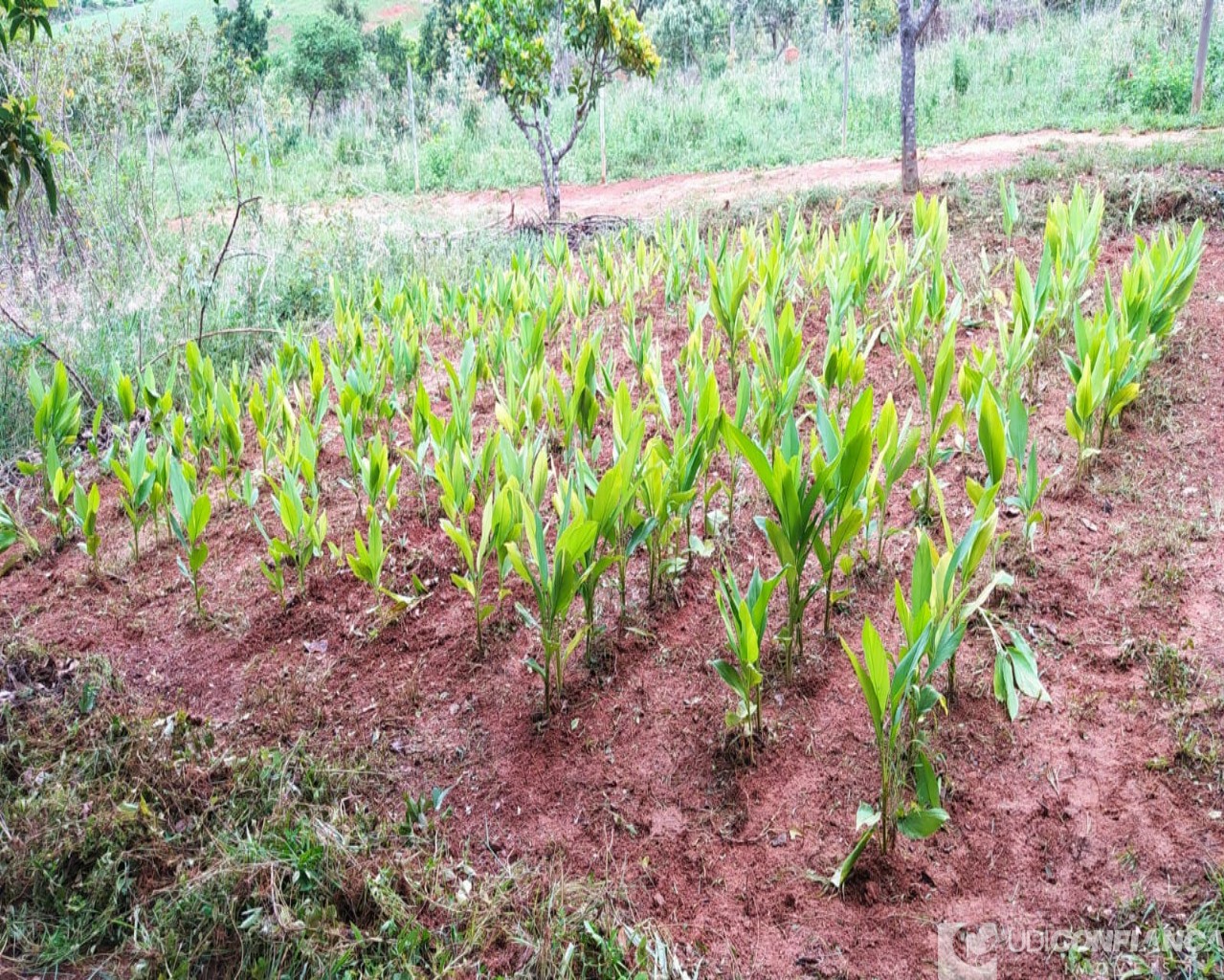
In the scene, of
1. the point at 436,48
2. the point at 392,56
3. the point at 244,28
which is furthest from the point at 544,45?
the point at 392,56

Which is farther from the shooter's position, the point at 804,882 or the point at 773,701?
the point at 773,701

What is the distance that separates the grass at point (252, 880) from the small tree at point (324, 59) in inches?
780

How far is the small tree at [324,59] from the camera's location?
63.9ft

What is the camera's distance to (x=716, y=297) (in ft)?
11.4

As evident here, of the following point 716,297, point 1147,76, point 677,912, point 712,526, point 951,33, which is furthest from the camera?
point 951,33

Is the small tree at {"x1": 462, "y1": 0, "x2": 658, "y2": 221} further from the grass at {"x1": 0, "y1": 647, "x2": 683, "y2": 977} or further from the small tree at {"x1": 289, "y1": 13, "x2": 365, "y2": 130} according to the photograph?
the small tree at {"x1": 289, "y1": 13, "x2": 365, "y2": 130}

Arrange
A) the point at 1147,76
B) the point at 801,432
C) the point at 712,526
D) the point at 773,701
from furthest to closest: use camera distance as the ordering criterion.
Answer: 1. the point at 1147,76
2. the point at 801,432
3. the point at 712,526
4. the point at 773,701

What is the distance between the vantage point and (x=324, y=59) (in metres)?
19.8

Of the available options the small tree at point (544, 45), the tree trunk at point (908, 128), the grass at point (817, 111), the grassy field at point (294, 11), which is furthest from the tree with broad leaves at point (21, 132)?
the grassy field at point (294, 11)

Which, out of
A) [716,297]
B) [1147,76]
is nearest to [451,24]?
[1147,76]

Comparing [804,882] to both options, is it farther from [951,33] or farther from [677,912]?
[951,33]

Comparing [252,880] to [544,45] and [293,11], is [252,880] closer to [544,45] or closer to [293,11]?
[544,45]

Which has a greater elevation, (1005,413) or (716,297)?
(716,297)

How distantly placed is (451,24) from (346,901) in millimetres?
22916
